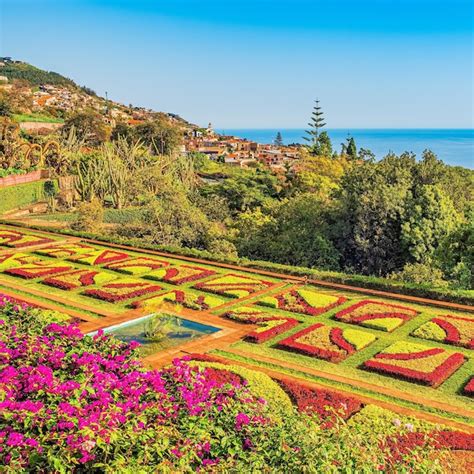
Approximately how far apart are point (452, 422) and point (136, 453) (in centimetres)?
576

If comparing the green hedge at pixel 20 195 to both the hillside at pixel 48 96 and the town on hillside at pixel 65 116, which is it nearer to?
the town on hillside at pixel 65 116

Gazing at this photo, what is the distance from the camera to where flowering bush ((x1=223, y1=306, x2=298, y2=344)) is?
43.3ft

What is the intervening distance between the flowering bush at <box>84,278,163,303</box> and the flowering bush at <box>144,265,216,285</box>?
0.64 m

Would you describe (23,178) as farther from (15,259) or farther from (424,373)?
(424,373)

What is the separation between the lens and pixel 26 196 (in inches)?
1613

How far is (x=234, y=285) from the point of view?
17.3m

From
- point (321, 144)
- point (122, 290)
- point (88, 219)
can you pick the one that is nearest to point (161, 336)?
point (122, 290)

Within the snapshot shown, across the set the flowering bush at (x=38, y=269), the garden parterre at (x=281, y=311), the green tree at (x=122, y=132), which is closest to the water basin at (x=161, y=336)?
the garden parterre at (x=281, y=311)

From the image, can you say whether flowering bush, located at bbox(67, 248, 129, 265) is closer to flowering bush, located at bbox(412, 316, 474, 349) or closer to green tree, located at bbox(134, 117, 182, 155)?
flowering bush, located at bbox(412, 316, 474, 349)

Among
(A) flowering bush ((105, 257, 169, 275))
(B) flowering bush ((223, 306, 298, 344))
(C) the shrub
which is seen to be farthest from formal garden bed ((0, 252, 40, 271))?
(B) flowering bush ((223, 306, 298, 344))

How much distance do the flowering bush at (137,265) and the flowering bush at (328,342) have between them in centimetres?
747

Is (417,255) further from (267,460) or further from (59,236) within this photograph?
(267,460)

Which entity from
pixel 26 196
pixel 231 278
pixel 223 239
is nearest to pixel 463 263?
pixel 231 278

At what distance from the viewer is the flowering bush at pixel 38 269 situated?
18500mm
